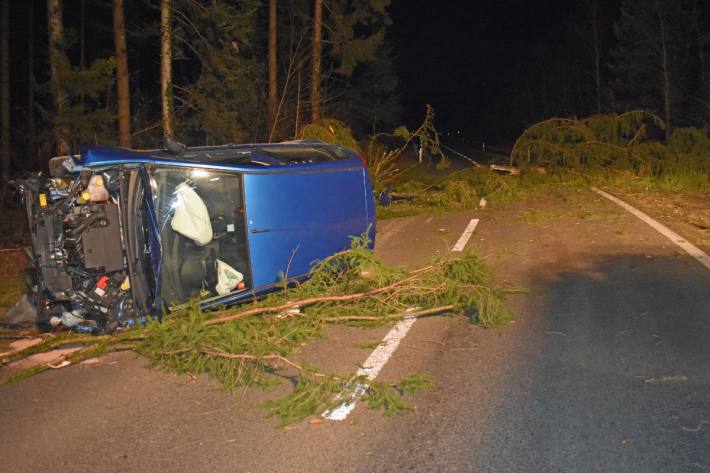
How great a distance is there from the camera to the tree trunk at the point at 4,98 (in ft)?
68.0

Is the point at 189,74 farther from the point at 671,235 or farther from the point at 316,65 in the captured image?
the point at 671,235

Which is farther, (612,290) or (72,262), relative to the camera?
(612,290)

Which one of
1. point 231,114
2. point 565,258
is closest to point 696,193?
point 565,258

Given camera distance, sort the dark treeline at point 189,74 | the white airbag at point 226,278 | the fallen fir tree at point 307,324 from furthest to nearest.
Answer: the dark treeline at point 189,74, the white airbag at point 226,278, the fallen fir tree at point 307,324

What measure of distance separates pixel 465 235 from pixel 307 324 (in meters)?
6.01

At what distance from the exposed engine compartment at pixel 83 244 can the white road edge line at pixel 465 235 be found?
5511 millimetres

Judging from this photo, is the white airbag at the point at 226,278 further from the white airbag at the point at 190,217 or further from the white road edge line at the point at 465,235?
the white road edge line at the point at 465,235

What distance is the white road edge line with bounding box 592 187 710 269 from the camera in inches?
384

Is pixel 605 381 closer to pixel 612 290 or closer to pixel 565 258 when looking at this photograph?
pixel 612 290

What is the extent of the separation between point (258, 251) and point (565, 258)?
4946mm

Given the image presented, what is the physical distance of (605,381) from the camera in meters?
5.45

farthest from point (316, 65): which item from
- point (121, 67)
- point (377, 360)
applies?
point (377, 360)

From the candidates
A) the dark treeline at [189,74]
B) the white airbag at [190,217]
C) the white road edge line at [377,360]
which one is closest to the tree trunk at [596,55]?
the dark treeline at [189,74]

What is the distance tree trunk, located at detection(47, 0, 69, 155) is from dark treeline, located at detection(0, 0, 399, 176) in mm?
24
